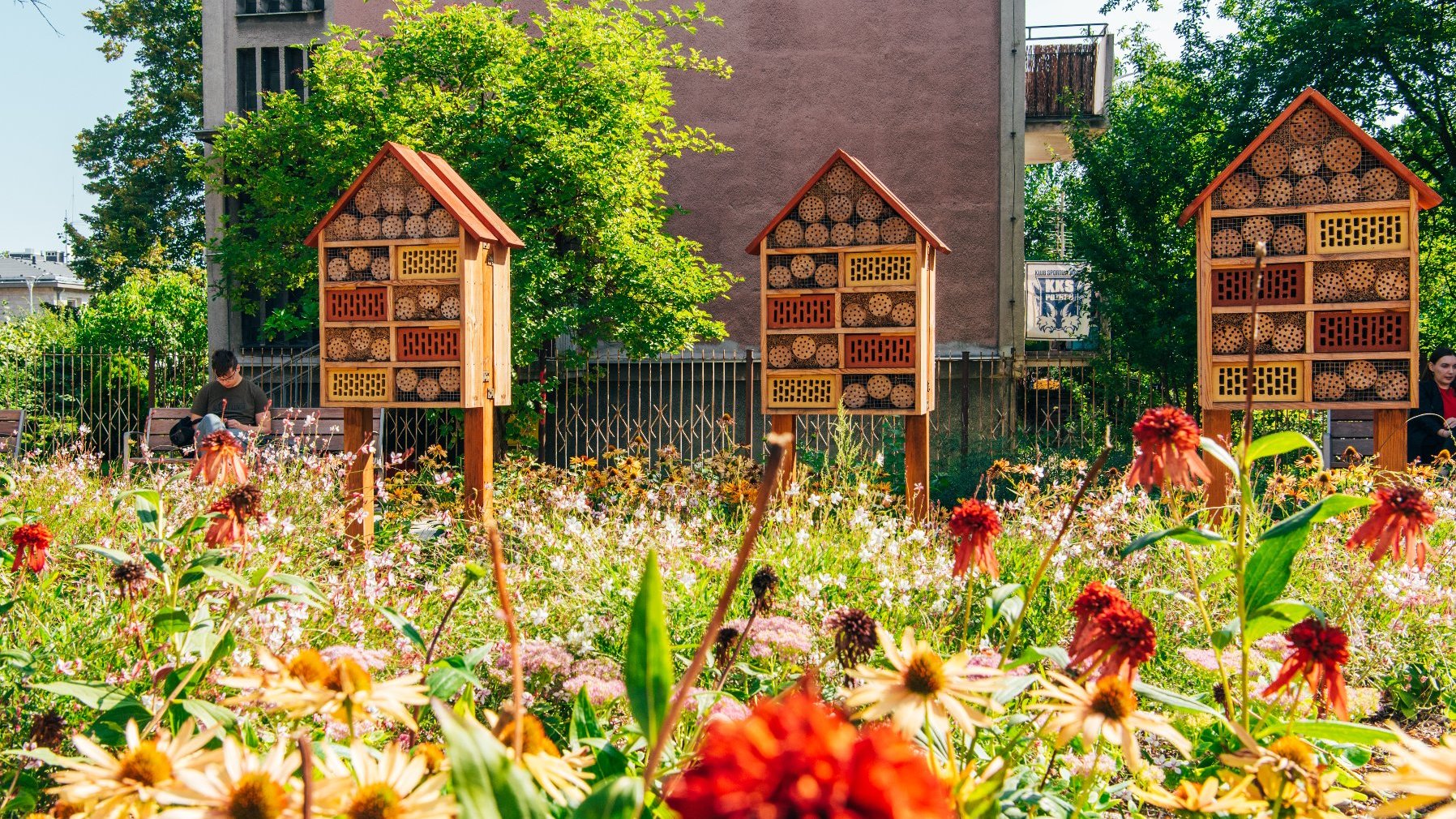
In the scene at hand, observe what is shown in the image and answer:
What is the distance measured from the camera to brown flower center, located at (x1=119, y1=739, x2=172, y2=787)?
1.27 metres

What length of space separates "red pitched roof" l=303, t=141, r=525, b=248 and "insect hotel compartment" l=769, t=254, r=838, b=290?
160 cm

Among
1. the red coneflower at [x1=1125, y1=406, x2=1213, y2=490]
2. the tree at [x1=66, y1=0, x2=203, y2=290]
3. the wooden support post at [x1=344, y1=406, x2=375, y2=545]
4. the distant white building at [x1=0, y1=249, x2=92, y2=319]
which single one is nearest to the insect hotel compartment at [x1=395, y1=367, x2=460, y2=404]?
the wooden support post at [x1=344, y1=406, x2=375, y2=545]

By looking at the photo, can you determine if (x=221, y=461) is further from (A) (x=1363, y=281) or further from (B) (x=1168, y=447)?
(A) (x=1363, y=281)

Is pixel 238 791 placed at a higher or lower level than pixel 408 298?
lower

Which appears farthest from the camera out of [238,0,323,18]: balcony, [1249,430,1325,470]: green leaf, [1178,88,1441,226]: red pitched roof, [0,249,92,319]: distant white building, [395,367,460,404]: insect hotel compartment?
[0,249,92,319]: distant white building

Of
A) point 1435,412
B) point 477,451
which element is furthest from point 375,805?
point 1435,412

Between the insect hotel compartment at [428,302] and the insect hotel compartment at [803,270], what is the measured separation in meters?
1.92

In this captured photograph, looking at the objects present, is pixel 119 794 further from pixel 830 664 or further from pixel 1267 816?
pixel 830 664

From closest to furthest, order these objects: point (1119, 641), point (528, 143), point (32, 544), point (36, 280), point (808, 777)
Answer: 1. point (808, 777)
2. point (1119, 641)
3. point (32, 544)
4. point (528, 143)
5. point (36, 280)

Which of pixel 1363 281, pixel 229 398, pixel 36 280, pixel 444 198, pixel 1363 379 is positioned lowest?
pixel 229 398

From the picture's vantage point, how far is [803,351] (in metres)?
7.00

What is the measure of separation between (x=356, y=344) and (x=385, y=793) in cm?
603

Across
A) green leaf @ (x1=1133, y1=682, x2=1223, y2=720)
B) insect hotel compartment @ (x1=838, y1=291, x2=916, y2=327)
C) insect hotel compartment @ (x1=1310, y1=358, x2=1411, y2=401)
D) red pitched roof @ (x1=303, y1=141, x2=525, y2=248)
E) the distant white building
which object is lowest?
green leaf @ (x1=1133, y1=682, x2=1223, y2=720)

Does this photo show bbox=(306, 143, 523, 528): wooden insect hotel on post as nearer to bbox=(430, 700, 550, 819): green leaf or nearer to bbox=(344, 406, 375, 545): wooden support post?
bbox=(344, 406, 375, 545): wooden support post
